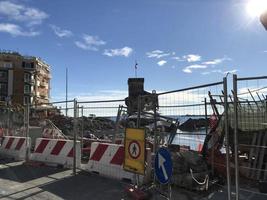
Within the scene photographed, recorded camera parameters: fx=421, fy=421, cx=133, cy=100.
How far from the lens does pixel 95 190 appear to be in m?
9.76

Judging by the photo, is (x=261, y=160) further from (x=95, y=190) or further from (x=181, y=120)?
(x=95, y=190)

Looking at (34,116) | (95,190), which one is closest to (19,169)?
(95,190)

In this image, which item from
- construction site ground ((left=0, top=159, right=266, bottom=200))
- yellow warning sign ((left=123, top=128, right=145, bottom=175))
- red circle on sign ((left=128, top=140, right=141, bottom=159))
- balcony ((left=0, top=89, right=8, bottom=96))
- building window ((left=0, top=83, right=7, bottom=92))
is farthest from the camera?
building window ((left=0, top=83, right=7, bottom=92))

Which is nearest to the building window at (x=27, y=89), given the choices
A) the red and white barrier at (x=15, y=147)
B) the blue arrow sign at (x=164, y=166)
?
the red and white barrier at (x=15, y=147)

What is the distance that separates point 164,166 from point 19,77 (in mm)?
106376

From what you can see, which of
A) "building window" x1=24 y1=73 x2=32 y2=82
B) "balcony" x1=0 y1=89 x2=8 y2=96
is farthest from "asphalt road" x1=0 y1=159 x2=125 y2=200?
"building window" x1=24 y1=73 x2=32 y2=82

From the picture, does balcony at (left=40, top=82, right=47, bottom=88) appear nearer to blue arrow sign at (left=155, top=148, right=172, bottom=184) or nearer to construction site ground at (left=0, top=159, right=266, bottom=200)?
construction site ground at (left=0, top=159, right=266, bottom=200)

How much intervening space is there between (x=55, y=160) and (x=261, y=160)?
21.6 ft

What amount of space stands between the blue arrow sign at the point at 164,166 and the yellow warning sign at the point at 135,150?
1232mm

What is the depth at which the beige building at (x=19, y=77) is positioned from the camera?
105819 millimetres

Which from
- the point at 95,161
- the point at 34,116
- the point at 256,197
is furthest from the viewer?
the point at 34,116

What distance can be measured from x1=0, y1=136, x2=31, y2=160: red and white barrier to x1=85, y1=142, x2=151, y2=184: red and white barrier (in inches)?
154

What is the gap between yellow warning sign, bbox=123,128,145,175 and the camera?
851 centimetres

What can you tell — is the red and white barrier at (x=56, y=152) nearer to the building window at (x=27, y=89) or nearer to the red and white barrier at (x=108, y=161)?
the red and white barrier at (x=108, y=161)
